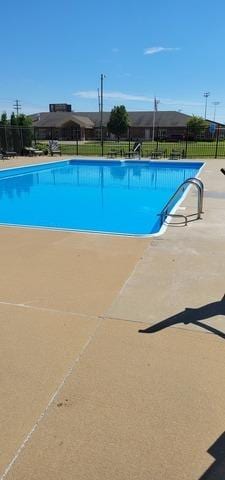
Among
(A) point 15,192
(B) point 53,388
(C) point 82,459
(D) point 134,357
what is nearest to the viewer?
(C) point 82,459

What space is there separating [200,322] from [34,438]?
185 centimetres

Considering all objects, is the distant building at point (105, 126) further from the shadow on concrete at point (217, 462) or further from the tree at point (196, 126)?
the shadow on concrete at point (217, 462)

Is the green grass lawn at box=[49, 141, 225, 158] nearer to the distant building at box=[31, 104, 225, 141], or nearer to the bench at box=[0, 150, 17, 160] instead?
the bench at box=[0, 150, 17, 160]

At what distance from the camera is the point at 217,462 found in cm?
198

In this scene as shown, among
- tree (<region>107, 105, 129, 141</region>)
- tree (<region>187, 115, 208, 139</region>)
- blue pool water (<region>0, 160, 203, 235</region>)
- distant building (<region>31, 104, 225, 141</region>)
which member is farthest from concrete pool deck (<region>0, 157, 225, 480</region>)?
distant building (<region>31, 104, 225, 141</region>)

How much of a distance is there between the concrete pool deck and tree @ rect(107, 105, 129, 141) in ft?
173

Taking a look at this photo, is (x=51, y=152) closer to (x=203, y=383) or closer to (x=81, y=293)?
(x=81, y=293)

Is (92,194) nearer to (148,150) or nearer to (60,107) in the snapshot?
(148,150)

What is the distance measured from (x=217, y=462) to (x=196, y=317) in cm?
162

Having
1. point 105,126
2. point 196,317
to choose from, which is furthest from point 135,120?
point 196,317

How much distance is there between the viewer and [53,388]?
8.43 ft

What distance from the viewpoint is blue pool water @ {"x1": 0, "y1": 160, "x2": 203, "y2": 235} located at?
30.4ft

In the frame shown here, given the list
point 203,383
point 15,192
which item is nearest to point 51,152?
point 15,192

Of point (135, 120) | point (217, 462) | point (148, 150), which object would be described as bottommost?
point (217, 462)
